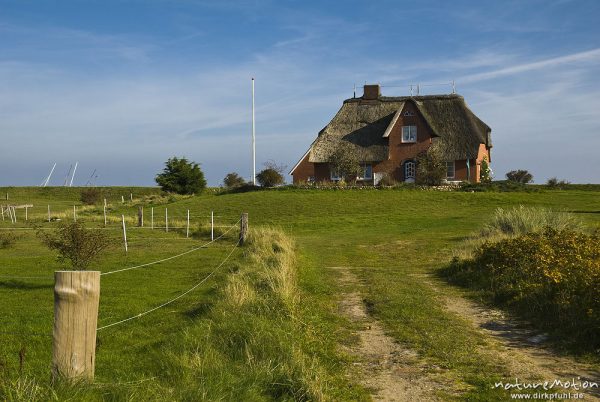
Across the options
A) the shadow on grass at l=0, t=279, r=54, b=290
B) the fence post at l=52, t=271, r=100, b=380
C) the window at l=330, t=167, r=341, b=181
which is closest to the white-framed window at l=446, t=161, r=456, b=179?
the window at l=330, t=167, r=341, b=181

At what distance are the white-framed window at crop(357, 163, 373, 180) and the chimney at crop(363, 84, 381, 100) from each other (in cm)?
775

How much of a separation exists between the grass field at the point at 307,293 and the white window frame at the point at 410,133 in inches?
549

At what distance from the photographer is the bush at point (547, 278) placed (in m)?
8.96

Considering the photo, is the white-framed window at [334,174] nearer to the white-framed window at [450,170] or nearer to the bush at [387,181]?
the bush at [387,181]

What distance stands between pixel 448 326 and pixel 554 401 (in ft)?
10.4

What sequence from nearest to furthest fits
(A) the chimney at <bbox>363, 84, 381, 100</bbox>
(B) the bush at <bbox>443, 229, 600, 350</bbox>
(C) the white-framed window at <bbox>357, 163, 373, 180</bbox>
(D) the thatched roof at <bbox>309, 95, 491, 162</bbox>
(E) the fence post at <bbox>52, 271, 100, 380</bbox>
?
(E) the fence post at <bbox>52, 271, 100, 380</bbox>
(B) the bush at <bbox>443, 229, 600, 350</bbox>
(D) the thatched roof at <bbox>309, 95, 491, 162</bbox>
(C) the white-framed window at <bbox>357, 163, 373, 180</bbox>
(A) the chimney at <bbox>363, 84, 381, 100</bbox>

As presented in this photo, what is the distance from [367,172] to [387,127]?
4144mm

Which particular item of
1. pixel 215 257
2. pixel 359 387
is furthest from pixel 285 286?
pixel 215 257

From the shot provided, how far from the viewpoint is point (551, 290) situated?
34.4ft

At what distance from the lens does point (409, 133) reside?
51.8m

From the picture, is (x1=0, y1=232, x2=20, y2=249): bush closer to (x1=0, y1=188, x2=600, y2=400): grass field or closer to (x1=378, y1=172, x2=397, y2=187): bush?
(x1=0, y1=188, x2=600, y2=400): grass field

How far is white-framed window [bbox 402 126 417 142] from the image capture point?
169ft

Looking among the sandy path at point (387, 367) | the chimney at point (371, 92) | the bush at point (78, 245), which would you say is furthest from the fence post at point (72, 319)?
the chimney at point (371, 92)

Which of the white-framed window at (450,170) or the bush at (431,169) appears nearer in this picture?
the bush at (431,169)
